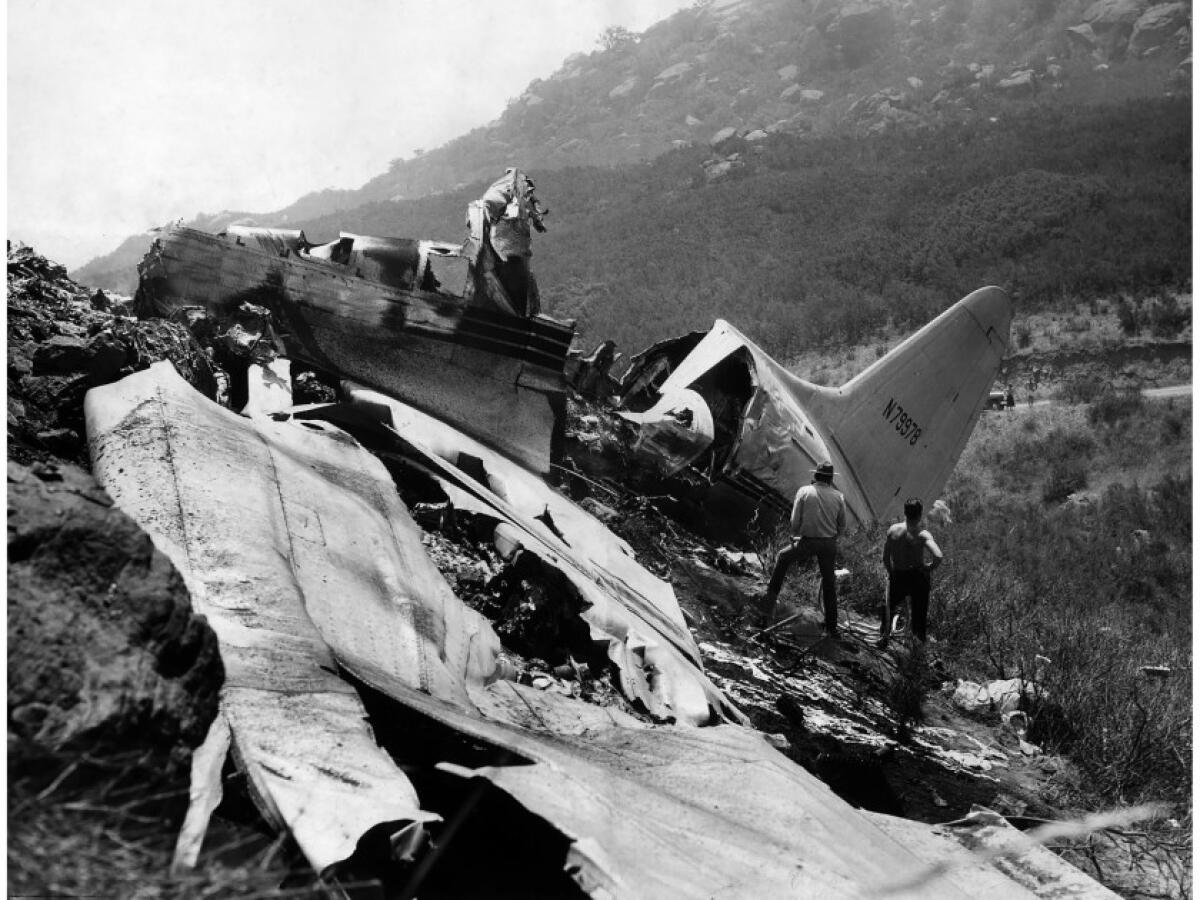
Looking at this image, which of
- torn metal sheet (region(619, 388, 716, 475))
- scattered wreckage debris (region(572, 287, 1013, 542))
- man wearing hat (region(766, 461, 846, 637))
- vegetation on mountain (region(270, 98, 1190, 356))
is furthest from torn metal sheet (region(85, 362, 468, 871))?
vegetation on mountain (region(270, 98, 1190, 356))

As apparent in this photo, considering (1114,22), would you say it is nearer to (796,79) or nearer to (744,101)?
(796,79)

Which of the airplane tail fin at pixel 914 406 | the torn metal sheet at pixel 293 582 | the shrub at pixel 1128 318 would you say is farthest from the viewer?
the shrub at pixel 1128 318

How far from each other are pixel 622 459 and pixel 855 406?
3.26 meters

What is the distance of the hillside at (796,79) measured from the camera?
5050 cm

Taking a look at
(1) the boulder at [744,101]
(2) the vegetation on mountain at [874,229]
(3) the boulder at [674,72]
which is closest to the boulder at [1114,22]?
(2) the vegetation on mountain at [874,229]

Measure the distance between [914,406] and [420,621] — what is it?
9156mm

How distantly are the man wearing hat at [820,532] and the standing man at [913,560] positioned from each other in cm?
40

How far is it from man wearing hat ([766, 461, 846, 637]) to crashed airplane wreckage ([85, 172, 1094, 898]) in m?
1.42

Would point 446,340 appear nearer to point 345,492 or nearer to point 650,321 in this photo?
point 345,492

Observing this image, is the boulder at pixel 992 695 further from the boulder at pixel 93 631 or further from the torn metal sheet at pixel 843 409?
the boulder at pixel 93 631

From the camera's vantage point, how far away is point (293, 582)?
312 cm

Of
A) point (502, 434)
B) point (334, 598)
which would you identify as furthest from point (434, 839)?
point (502, 434)

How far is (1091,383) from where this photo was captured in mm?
21656

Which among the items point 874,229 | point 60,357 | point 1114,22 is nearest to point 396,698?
point 60,357
